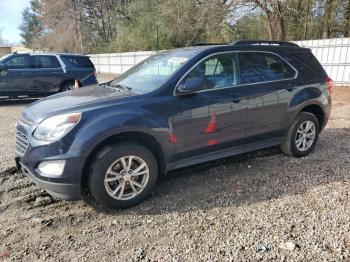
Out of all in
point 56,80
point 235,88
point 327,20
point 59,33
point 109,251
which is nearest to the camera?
point 109,251

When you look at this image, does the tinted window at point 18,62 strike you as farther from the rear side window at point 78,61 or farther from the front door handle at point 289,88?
the front door handle at point 289,88

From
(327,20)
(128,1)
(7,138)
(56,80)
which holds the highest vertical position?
(128,1)

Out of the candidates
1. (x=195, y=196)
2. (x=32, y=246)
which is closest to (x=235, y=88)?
(x=195, y=196)

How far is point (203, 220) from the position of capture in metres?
3.36

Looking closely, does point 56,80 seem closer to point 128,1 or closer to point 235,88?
point 235,88

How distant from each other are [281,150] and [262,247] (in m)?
2.55

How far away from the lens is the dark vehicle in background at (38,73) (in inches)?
413

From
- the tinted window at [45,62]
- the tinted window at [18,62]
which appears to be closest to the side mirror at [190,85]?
the tinted window at [45,62]

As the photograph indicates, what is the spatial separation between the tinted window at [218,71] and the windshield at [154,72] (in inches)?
8.0

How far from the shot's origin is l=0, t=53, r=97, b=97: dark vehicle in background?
10.5 m

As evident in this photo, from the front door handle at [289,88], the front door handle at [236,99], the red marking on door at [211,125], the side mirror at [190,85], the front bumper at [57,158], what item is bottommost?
the front bumper at [57,158]

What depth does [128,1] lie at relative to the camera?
33312 millimetres

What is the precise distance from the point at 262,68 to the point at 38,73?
8545 millimetres

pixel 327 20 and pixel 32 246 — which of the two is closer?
pixel 32 246
